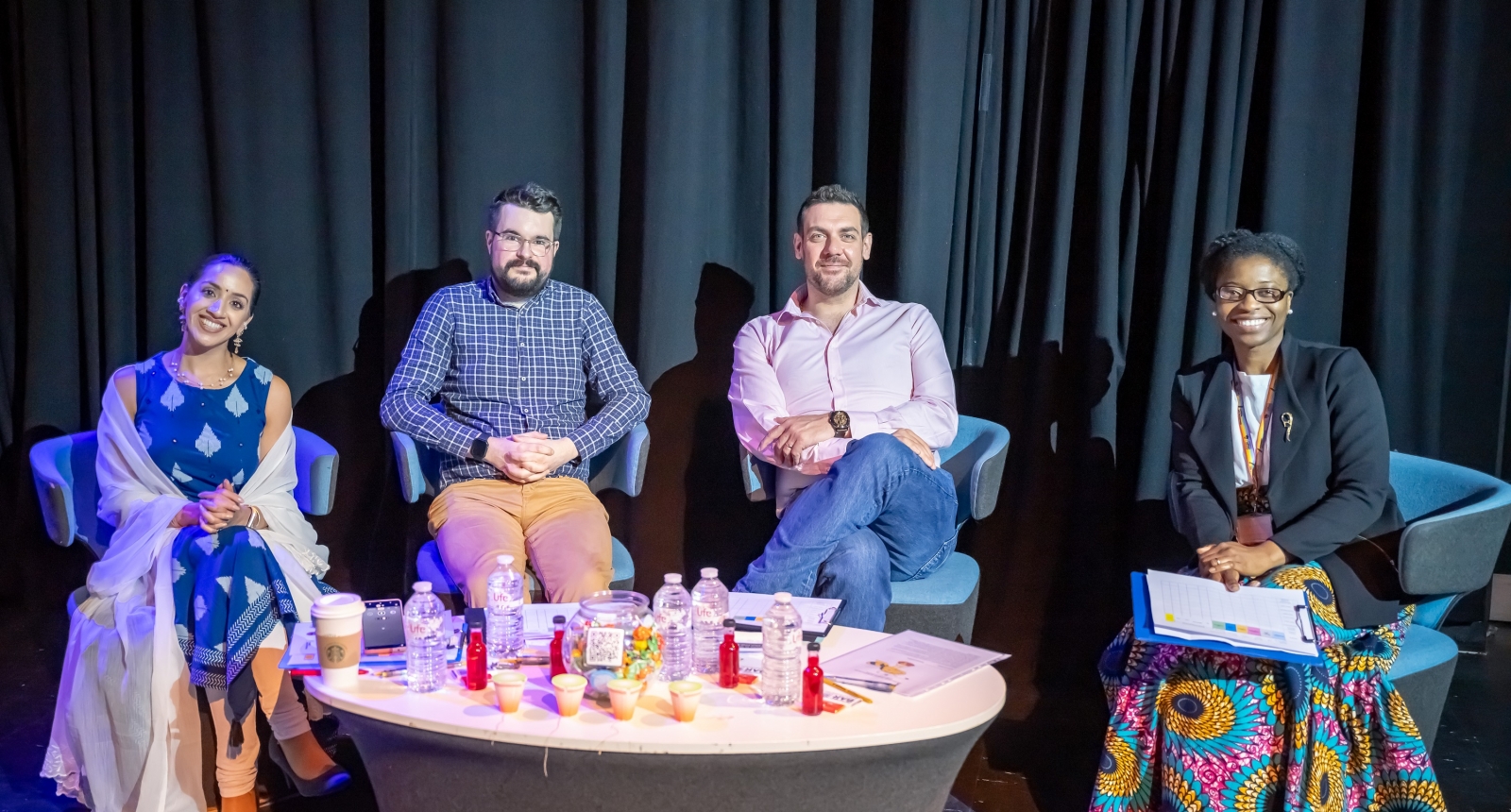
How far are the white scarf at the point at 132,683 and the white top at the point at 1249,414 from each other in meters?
2.07

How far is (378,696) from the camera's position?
68.5 inches

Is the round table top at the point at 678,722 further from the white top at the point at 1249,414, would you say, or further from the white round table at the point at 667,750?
the white top at the point at 1249,414

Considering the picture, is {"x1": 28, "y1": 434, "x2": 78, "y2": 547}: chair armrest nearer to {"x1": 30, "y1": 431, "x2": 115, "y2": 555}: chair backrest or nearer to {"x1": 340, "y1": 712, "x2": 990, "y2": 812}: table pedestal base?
{"x1": 30, "y1": 431, "x2": 115, "y2": 555}: chair backrest

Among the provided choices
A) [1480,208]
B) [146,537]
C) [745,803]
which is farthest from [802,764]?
[1480,208]

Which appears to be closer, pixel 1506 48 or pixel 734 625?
pixel 734 625

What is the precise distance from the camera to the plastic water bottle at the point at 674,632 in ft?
6.02

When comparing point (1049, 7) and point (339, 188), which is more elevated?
point (1049, 7)

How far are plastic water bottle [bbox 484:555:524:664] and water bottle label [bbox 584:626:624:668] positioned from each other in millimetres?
218

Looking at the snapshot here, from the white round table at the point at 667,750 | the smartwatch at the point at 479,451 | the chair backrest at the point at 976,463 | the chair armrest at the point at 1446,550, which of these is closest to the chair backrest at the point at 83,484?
the smartwatch at the point at 479,451

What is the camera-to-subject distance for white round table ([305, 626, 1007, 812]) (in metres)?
1.60

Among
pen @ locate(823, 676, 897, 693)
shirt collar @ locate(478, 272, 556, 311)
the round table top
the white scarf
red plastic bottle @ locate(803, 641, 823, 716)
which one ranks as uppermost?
shirt collar @ locate(478, 272, 556, 311)

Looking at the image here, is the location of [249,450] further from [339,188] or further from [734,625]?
[734,625]

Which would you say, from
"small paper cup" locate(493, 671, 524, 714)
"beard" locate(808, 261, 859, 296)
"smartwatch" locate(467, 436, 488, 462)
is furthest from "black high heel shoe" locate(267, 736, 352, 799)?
"beard" locate(808, 261, 859, 296)

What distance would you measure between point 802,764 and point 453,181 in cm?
234
